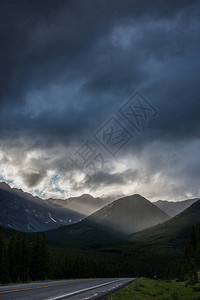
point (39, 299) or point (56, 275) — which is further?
point (56, 275)

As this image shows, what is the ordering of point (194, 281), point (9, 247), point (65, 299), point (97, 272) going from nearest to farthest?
1. point (65, 299)
2. point (194, 281)
3. point (9, 247)
4. point (97, 272)

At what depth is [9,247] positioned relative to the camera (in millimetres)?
66000

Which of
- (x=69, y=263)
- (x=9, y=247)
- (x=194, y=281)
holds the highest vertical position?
(x=9, y=247)

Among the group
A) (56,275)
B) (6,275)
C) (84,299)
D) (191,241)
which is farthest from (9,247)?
(84,299)

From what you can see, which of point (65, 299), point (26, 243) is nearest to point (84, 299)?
point (65, 299)

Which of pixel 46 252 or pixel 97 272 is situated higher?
pixel 46 252

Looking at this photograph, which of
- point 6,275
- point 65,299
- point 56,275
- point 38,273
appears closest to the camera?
point 65,299

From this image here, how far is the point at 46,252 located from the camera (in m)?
62.7

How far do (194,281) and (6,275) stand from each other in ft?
136

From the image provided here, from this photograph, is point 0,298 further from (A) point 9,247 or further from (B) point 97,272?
(B) point 97,272

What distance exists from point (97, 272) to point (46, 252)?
183 ft

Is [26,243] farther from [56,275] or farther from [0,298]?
[0,298]

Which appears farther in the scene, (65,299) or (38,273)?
(38,273)

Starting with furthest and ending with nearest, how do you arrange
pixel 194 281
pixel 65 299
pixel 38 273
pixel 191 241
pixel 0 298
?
pixel 191 241 → pixel 38 273 → pixel 194 281 → pixel 65 299 → pixel 0 298
